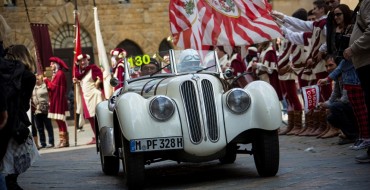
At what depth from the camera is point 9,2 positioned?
127 ft

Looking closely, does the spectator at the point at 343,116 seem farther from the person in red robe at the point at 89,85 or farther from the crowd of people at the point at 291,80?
the person in red robe at the point at 89,85

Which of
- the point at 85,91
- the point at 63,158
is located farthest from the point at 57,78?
the point at 63,158

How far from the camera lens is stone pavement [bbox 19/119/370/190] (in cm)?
930

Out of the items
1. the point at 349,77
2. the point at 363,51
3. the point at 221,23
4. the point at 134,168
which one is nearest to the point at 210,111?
the point at 134,168

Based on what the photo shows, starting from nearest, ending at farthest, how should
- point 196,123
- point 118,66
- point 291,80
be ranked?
1. point 196,123
2. point 291,80
3. point 118,66

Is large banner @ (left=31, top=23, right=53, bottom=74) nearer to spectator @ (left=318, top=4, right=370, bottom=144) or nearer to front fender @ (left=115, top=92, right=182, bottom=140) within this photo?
spectator @ (left=318, top=4, right=370, bottom=144)

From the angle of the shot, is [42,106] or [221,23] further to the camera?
[42,106]

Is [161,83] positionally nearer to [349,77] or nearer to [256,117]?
[256,117]

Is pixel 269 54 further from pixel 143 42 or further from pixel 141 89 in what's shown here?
pixel 143 42

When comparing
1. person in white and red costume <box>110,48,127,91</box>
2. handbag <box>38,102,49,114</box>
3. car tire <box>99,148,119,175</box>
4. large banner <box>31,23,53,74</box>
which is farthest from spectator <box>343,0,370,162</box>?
large banner <box>31,23,53,74</box>

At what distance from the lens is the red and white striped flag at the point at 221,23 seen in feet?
48.7

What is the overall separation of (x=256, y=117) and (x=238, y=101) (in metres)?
0.25

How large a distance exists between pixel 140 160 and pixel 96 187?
3.67 ft

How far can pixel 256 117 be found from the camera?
9.76 metres
